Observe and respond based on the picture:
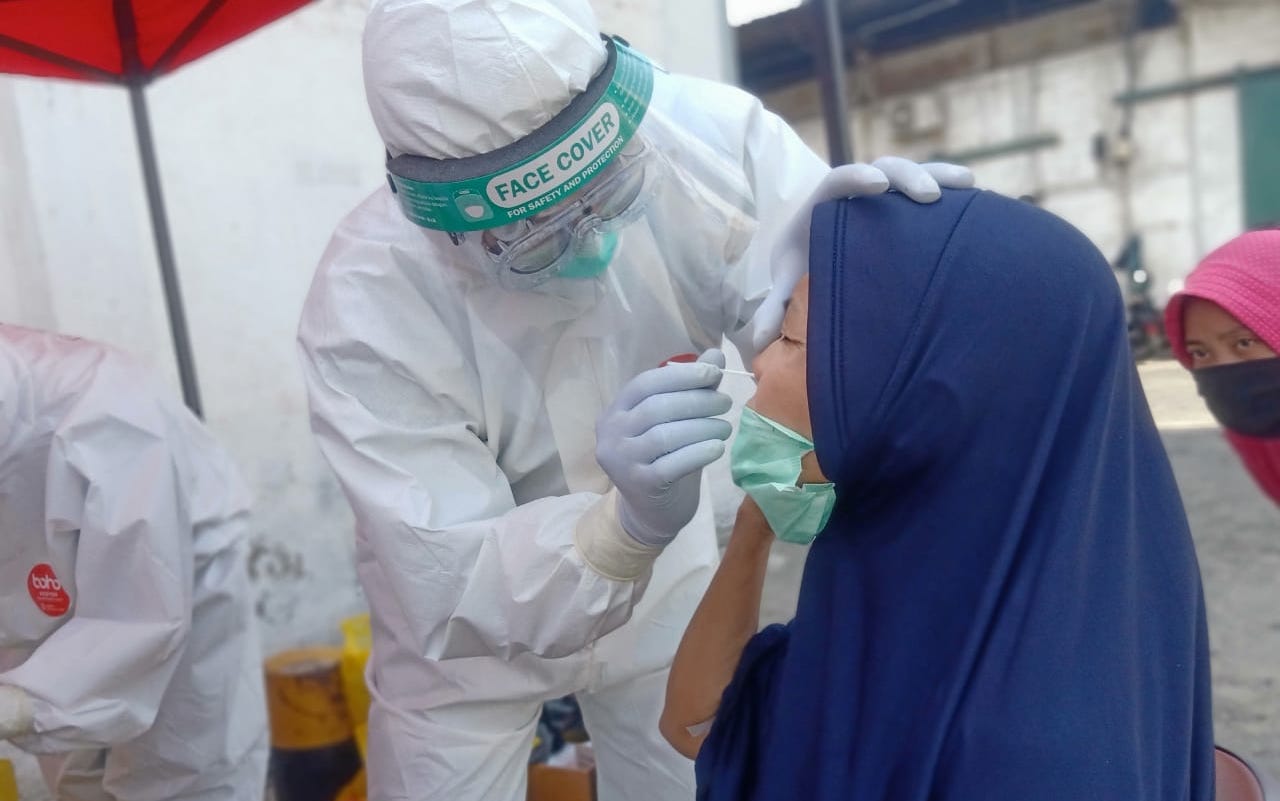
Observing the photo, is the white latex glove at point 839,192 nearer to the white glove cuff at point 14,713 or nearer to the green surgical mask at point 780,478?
the green surgical mask at point 780,478

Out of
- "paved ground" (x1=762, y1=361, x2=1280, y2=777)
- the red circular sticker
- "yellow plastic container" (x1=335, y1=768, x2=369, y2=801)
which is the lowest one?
"paved ground" (x1=762, y1=361, x2=1280, y2=777)

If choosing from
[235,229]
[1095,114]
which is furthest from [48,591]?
[1095,114]

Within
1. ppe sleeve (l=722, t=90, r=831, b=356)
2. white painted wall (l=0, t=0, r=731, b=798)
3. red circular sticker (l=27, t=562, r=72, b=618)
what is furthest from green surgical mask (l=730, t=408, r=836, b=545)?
white painted wall (l=0, t=0, r=731, b=798)

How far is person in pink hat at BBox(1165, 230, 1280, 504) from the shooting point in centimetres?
190

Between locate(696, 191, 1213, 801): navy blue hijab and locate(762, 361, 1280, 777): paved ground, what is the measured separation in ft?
3.30

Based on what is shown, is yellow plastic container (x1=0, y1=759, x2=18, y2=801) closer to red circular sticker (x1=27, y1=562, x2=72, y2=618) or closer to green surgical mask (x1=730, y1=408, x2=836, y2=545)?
red circular sticker (x1=27, y1=562, x2=72, y2=618)

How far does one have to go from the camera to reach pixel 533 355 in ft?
5.39

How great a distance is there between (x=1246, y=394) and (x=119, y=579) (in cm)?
211

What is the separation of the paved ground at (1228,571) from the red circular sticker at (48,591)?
2.03 meters

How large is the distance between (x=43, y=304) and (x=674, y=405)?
2.26 metres

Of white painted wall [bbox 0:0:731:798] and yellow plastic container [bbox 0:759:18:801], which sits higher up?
white painted wall [bbox 0:0:731:798]

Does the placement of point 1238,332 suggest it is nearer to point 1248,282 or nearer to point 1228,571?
point 1248,282

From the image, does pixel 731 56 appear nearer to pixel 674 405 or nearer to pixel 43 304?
pixel 43 304

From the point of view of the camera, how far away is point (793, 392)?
43.7 inches
